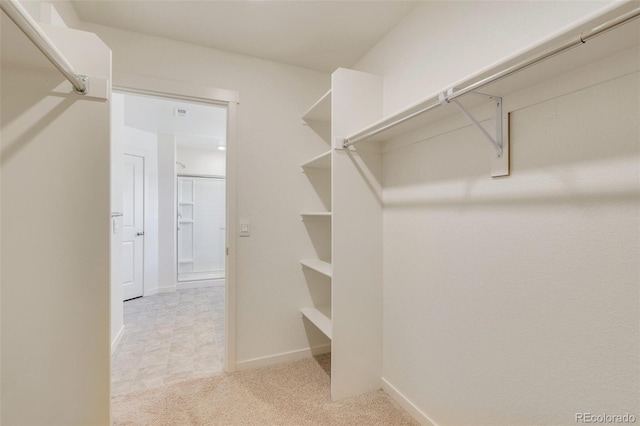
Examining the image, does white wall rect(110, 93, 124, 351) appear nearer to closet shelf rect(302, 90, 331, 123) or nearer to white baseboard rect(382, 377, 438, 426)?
closet shelf rect(302, 90, 331, 123)

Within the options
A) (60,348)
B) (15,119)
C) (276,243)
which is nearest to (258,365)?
(276,243)

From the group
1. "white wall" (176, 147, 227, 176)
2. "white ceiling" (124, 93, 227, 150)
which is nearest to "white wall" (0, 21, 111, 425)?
"white ceiling" (124, 93, 227, 150)

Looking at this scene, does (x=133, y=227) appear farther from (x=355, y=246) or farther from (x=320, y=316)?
(x=355, y=246)

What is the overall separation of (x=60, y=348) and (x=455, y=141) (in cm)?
188

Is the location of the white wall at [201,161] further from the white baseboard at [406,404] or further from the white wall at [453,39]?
the white baseboard at [406,404]

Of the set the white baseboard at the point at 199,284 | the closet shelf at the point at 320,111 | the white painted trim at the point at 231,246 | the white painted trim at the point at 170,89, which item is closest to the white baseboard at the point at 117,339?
the white painted trim at the point at 231,246

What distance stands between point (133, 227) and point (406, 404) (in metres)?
4.03

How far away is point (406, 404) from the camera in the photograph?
172cm

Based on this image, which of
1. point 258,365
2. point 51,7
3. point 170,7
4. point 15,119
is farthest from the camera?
point 258,365

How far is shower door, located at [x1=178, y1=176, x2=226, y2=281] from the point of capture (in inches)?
205

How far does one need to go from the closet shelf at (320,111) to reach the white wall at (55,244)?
1287mm

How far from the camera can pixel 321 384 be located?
2000 mm

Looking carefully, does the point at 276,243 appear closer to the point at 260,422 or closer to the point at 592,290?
the point at 260,422

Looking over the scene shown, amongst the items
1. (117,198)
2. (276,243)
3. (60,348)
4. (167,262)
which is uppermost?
(117,198)
